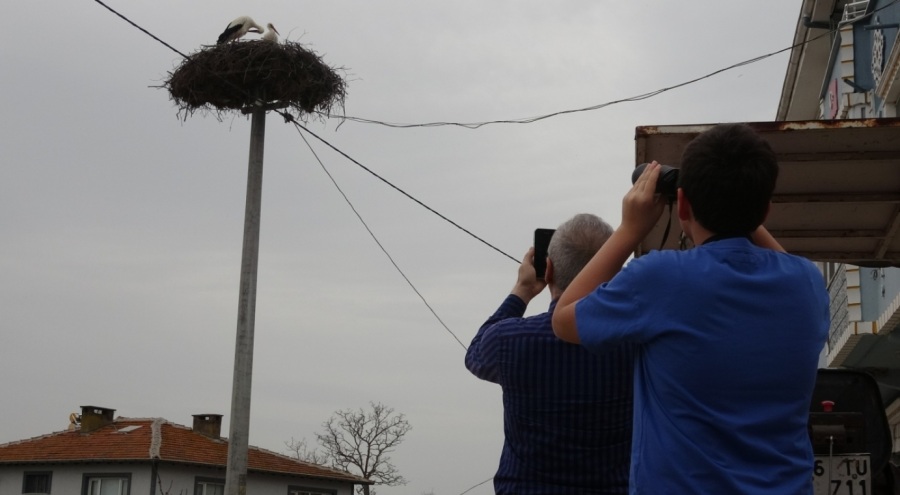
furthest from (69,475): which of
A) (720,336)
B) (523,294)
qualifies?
(720,336)

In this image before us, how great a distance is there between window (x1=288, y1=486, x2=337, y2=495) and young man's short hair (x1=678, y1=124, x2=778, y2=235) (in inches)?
1585

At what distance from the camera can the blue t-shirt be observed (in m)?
2.31

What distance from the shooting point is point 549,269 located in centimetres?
318

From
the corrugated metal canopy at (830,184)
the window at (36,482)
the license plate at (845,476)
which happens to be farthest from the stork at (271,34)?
the window at (36,482)

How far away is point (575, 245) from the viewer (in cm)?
312

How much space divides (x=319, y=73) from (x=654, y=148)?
1263 cm

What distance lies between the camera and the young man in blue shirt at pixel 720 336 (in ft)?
7.59

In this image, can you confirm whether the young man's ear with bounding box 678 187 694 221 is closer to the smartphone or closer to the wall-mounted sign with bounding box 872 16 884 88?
the smartphone

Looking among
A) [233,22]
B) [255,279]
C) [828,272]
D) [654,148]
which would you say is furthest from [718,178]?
[828,272]

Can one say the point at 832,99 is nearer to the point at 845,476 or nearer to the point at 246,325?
the point at 246,325

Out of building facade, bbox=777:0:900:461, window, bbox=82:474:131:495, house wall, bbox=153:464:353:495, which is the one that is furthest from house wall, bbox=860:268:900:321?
window, bbox=82:474:131:495

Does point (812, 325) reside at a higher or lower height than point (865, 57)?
lower

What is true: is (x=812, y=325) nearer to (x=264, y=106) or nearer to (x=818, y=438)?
(x=818, y=438)

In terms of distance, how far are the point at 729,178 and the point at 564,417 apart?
950 mm
